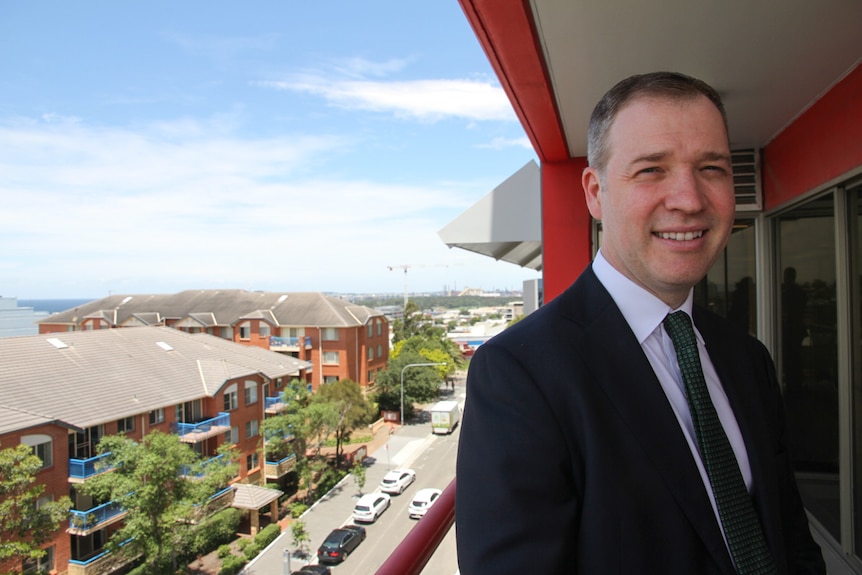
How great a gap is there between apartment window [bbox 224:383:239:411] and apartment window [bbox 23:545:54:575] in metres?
6.06

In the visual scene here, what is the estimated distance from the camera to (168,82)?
72.8 metres

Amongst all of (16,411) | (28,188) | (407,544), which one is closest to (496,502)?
(407,544)

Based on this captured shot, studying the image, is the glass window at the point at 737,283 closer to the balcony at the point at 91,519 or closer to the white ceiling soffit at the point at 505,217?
the white ceiling soffit at the point at 505,217

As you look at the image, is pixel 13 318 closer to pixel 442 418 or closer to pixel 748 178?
pixel 442 418

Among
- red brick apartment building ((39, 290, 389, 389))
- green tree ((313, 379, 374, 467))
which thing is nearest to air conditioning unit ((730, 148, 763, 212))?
green tree ((313, 379, 374, 467))

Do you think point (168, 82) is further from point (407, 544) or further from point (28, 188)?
point (407, 544)

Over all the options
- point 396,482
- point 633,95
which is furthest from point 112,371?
point 633,95

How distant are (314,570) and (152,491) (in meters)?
5.12

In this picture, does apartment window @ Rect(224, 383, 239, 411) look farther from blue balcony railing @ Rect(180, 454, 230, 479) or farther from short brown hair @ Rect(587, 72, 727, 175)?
short brown hair @ Rect(587, 72, 727, 175)

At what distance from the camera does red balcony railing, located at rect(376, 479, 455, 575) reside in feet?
A: 3.32

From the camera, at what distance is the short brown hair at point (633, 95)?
0.74 meters

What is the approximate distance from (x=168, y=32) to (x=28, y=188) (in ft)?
98.1

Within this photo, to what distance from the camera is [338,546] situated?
1563 cm

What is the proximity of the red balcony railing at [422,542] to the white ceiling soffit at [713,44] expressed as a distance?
1346mm
